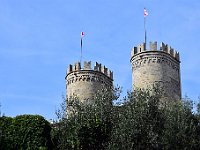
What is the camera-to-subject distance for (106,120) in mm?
26047

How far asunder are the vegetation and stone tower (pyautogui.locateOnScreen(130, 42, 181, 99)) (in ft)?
47.0

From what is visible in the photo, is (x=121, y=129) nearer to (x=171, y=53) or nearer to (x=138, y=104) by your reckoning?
(x=138, y=104)

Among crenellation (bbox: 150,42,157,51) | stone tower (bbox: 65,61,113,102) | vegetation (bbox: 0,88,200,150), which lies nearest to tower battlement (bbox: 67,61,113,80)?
stone tower (bbox: 65,61,113,102)

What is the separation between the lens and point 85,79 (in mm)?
48219

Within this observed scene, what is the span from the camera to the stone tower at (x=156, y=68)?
42.0 metres

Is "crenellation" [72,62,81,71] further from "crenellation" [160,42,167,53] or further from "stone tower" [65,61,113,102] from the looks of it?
"crenellation" [160,42,167,53]

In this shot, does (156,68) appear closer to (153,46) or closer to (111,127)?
(153,46)

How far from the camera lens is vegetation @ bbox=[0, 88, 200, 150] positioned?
24.7 m

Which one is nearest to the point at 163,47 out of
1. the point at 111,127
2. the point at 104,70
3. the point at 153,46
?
the point at 153,46

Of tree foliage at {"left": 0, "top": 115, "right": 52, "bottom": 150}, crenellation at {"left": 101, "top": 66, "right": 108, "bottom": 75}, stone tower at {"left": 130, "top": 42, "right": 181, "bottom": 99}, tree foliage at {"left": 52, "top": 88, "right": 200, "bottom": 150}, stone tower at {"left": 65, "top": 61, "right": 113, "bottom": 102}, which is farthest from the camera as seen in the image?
crenellation at {"left": 101, "top": 66, "right": 108, "bottom": 75}

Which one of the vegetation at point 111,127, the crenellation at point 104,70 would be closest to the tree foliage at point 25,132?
the vegetation at point 111,127

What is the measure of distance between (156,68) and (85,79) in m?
8.24

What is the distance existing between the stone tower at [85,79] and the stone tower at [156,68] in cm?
537

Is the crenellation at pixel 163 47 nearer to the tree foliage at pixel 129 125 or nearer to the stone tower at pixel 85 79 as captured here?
the stone tower at pixel 85 79
